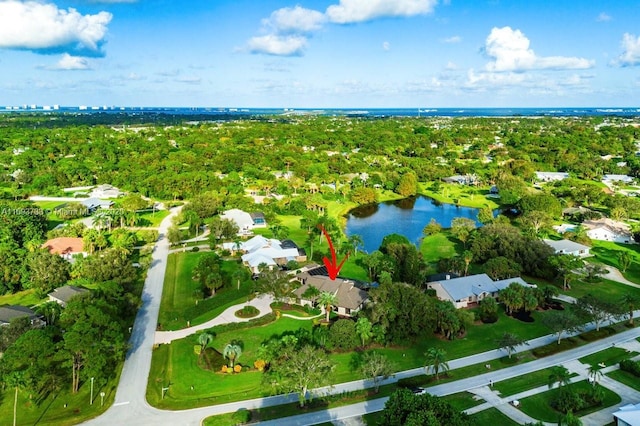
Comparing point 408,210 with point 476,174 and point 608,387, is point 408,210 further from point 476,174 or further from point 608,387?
point 608,387

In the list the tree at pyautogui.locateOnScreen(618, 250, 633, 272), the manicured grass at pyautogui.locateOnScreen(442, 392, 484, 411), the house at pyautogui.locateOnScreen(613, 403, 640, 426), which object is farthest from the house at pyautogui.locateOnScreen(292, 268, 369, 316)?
the tree at pyautogui.locateOnScreen(618, 250, 633, 272)

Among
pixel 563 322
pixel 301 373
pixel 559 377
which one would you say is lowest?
pixel 559 377

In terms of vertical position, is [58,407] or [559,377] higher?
[559,377]

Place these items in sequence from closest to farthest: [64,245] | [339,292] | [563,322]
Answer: [563,322], [339,292], [64,245]

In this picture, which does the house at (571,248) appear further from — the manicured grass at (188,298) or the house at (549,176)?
Answer: the house at (549,176)

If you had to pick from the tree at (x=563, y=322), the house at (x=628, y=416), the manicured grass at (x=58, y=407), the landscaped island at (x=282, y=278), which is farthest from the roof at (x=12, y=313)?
the house at (x=628, y=416)

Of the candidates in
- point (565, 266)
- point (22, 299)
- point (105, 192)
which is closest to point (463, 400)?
point (565, 266)

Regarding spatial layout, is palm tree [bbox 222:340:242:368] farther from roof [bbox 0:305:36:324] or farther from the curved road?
roof [bbox 0:305:36:324]

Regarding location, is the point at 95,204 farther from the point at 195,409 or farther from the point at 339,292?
the point at 195,409
